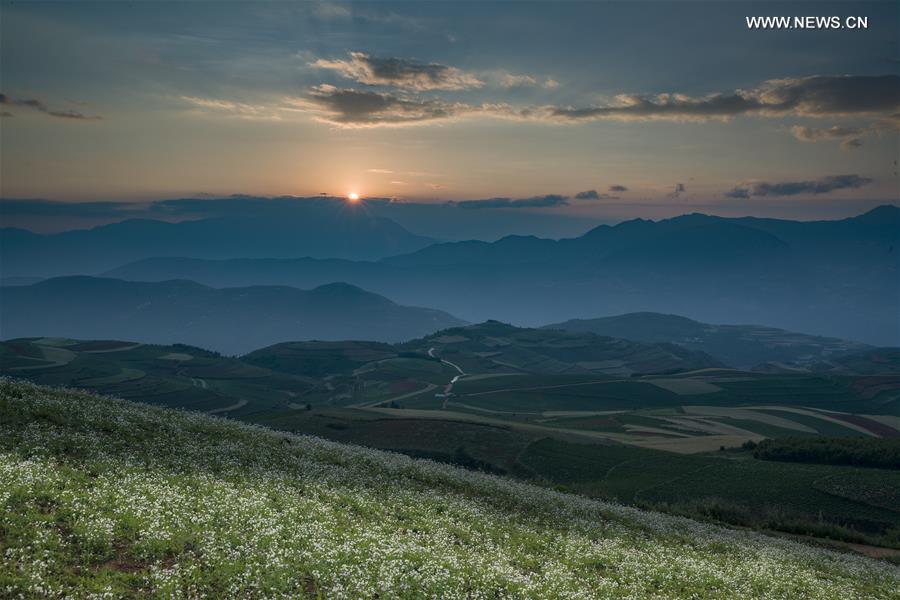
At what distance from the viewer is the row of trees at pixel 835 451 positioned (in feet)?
292

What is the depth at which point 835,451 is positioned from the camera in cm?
9438

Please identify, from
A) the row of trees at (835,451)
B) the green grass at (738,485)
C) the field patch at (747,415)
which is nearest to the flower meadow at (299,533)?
the green grass at (738,485)

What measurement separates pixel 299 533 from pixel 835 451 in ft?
325

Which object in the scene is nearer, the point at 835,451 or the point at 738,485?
the point at 738,485

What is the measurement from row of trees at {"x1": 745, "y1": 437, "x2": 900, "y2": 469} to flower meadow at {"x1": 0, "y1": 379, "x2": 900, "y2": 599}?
59.8 metres

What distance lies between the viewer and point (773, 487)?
241ft

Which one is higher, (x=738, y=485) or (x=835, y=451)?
(x=738, y=485)

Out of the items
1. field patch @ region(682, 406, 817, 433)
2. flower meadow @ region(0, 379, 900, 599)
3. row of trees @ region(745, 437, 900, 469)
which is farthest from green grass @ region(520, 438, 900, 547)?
field patch @ region(682, 406, 817, 433)

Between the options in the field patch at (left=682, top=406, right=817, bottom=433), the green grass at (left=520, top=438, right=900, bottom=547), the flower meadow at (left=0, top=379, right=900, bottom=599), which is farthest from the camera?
the field patch at (left=682, top=406, right=817, bottom=433)

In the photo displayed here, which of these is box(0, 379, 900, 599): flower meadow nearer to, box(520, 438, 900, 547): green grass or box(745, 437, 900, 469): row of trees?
box(520, 438, 900, 547): green grass

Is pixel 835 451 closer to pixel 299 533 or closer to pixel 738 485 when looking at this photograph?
pixel 738 485

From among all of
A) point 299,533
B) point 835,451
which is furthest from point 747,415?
point 299,533

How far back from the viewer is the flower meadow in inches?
771

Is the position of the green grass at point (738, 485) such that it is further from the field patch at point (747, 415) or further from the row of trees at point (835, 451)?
the field patch at point (747, 415)
